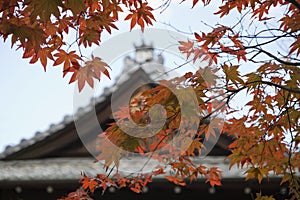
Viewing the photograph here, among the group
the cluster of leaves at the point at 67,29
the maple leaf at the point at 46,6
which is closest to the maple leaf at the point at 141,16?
the cluster of leaves at the point at 67,29

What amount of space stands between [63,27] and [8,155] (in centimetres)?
366

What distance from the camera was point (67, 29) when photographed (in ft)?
11.2

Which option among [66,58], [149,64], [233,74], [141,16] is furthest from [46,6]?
[149,64]

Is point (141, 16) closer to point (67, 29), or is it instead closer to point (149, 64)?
point (67, 29)

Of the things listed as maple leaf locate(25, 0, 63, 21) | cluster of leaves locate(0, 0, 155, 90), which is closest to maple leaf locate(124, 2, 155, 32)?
cluster of leaves locate(0, 0, 155, 90)

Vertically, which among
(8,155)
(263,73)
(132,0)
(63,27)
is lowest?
(8,155)

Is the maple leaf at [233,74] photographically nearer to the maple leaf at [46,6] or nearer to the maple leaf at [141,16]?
the maple leaf at [141,16]

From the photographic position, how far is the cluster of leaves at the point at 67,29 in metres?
2.65

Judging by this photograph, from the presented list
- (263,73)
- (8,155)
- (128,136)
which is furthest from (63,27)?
(8,155)

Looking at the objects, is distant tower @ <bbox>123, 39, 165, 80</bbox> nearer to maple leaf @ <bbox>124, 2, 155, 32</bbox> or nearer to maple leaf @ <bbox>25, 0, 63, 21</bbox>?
maple leaf @ <bbox>124, 2, 155, 32</bbox>

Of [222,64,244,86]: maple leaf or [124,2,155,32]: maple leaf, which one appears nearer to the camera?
[222,64,244,86]: maple leaf

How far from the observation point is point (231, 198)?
648 cm

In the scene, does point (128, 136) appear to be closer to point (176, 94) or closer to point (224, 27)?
point (176, 94)

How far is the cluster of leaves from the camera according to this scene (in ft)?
8.70
